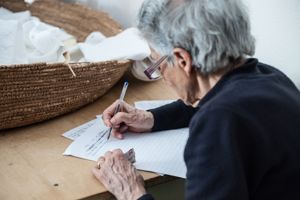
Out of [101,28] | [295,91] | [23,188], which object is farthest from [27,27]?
[295,91]

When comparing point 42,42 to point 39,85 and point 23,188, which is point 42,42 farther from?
point 23,188

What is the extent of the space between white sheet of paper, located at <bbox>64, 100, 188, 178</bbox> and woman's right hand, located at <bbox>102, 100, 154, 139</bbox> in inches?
0.6

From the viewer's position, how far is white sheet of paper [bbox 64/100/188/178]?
3.21 ft

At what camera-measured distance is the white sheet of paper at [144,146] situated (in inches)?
38.5

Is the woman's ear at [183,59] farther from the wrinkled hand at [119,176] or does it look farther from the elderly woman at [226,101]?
the wrinkled hand at [119,176]

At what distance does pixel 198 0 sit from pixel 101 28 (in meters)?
0.83

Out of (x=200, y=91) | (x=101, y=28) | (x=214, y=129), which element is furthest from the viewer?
(x=101, y=28)

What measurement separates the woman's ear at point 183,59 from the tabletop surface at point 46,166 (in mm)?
275

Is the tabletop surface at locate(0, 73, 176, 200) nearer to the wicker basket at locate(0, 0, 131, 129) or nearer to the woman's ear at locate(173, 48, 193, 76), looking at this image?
the wicker basket at locate(0, 0, 131, 129)

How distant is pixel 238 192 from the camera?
70 centimetres

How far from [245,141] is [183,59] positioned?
0.59 feet

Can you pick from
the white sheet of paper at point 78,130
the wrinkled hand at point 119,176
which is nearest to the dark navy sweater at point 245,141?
the wrinkled hand at point 119,176

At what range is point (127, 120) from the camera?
1.08 meters

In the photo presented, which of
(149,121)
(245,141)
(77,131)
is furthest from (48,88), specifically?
(245,141)
